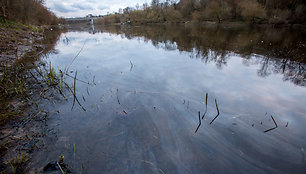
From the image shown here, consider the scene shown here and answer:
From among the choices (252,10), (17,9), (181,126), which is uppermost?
(252,10)

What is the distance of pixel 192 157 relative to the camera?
2.01 m

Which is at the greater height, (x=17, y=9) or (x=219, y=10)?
(x=219, y=10)

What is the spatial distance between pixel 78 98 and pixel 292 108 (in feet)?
16.4

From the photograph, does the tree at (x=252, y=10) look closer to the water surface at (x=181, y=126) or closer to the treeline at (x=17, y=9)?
the water surface at (x=181, y=126)

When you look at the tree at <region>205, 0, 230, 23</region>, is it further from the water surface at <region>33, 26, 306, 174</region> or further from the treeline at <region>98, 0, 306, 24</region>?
the water surface at <region>33, 26, 306, 174</region>

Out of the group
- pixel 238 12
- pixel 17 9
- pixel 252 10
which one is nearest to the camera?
pixel 17 9

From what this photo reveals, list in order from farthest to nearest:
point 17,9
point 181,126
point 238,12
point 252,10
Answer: point 238,12 → point 252,10 → point 17,9 → point 181,126

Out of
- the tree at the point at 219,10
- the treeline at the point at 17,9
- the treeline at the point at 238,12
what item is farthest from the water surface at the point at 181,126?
the tree at the point at 219,10

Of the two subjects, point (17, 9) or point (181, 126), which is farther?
point (17, 9)

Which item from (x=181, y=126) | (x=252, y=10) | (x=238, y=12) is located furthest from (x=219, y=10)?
(x=181, y=126)

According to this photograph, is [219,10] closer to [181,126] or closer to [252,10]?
[252,10]

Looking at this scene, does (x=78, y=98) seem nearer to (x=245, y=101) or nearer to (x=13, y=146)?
(x=13, y=146)

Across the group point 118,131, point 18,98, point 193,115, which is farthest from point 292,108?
point 18,98

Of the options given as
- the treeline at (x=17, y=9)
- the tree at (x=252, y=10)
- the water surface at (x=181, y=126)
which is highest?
the tree at (x=252, y=10)
